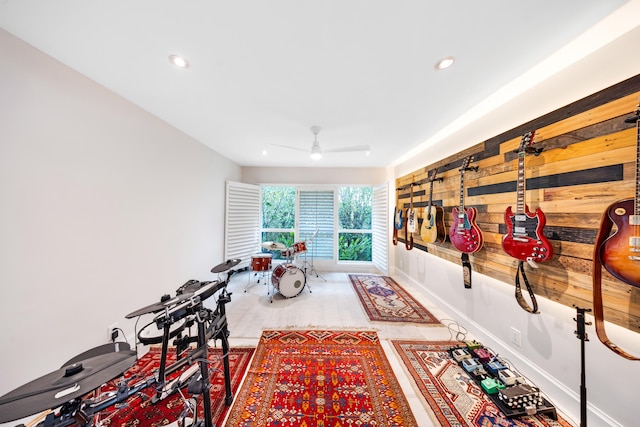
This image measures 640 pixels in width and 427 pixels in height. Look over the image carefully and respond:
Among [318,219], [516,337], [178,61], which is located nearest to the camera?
[178,61]

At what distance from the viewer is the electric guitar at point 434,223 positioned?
271 cm

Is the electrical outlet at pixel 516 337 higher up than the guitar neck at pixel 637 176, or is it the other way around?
the guitar neck at pixel 637 176

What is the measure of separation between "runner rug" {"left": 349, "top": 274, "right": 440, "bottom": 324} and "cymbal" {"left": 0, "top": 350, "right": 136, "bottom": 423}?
243 cm

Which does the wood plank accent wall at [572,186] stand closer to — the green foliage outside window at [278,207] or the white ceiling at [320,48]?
the white ceiling at [320,48]

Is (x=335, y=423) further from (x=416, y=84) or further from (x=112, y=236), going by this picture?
(x=416, y=84)

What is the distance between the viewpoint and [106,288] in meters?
1.78

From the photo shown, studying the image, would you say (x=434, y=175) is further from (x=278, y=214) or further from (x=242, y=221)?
(x=242, y=221)

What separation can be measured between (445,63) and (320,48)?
89cm

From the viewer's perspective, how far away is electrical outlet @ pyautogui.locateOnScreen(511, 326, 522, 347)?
1.73m

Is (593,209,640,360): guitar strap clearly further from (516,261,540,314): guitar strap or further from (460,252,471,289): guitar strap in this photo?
(460,252,471,289): guitar strap

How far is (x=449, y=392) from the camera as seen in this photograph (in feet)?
5.23

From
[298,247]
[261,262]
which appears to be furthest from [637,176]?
[261,262]

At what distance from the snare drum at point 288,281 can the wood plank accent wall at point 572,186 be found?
2.37 m

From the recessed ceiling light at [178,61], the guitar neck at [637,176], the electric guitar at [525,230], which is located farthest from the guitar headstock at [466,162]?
the recessed ceiling light at [178,61]
